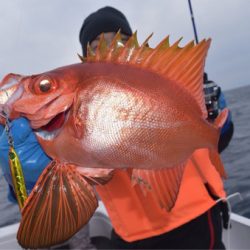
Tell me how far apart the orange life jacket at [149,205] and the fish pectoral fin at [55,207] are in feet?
3.29

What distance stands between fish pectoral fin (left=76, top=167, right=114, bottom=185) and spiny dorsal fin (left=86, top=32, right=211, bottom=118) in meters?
0.40

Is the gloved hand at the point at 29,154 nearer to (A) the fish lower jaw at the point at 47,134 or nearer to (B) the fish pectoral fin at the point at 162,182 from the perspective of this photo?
(A) the fish lower jaw at the point at 47,134

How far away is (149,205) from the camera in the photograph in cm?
225

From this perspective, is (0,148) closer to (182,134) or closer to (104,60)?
(104,60)

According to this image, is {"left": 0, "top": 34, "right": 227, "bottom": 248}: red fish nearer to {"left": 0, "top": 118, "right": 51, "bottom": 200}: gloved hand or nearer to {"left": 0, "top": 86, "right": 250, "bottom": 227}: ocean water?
{"left": 0, "top": 118, "right": 51, "bottom": 200}: gloved hand

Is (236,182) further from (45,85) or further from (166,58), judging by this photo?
(45,85)

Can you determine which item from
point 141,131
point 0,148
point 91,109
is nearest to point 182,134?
point 141,131

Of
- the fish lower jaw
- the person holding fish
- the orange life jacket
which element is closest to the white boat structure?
the orange life jacket

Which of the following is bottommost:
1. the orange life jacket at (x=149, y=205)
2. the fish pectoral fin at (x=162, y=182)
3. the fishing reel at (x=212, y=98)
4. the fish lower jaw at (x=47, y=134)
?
the orange life jacket at (x=149, y=205)

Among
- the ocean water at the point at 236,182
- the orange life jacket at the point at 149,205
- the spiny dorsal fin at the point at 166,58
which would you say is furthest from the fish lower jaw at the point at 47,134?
the ocean water at the point at 236,182

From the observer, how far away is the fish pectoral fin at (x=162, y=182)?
1252 millimetres

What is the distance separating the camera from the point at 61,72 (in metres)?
1.23

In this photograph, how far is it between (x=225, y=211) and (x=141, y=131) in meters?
1.61

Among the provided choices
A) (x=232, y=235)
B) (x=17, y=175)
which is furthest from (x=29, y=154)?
(x=232, y=235)
